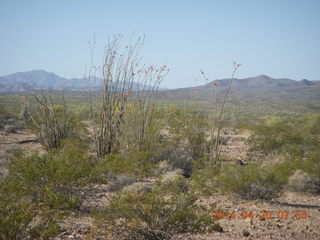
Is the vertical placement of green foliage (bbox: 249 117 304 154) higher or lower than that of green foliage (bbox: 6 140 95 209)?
lower

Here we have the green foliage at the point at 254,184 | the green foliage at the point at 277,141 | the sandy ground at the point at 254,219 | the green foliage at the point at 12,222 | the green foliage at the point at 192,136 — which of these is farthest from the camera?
the green foliage at the point at 277,141

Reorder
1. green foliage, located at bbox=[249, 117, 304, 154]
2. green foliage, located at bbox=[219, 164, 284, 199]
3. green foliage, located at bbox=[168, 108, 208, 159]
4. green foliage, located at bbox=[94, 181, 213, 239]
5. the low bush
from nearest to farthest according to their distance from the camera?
green foliage, located at bbox=[94, 181, 213, 239]
green foliage, located at bbox=[219, 164, 284, 199]
the low bush
green foliage, located at bbox=[168, 108, 208, 159]
green foliage, located at bbox=[249, 117, 304, 154]

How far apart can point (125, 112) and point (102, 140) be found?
1.20 metres

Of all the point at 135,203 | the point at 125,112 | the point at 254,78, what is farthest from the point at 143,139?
the point at 254,78

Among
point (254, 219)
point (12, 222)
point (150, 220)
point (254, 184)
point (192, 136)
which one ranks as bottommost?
point (254, 219)

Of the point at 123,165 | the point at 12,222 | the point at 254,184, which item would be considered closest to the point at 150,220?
the point at 12,222

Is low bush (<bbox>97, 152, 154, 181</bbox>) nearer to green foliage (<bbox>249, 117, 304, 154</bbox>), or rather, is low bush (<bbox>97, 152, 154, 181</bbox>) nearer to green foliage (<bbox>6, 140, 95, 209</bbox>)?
green foliage (<bbox>6, 140, 95, 209</bbox>)

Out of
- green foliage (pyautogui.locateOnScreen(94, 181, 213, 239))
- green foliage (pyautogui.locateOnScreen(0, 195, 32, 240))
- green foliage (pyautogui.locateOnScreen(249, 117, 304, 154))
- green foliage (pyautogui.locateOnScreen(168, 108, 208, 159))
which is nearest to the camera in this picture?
green foliage (pyautogui.locateOnScreen(0, 195, 32, 240))

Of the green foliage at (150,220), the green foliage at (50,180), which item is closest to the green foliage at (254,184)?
the green foliage at (150,220)

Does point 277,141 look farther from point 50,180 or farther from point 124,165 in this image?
point 50,180

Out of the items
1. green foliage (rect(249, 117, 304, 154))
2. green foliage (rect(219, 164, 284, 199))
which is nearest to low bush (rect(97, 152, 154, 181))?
green foliage (rect(219, 164, 284, 199))
